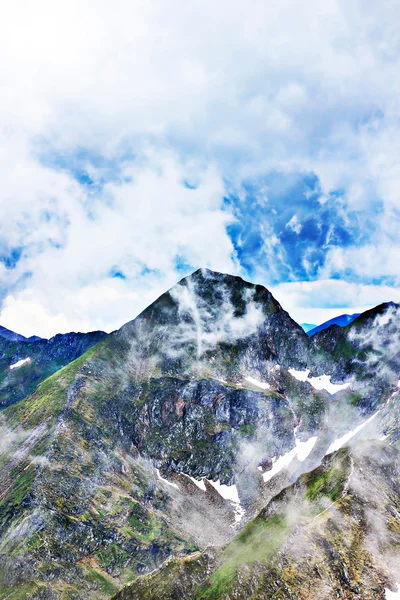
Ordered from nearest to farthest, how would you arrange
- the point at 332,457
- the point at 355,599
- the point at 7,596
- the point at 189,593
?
the point at 355,599 → the point at 189,593 → the point at 332,457 → the point at 7,596

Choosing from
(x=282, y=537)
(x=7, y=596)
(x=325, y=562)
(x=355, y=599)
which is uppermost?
(x=7, y=596)

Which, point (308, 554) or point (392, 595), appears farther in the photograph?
point (308, 554)

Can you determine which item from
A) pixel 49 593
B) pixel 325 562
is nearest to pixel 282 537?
pixel 325 562

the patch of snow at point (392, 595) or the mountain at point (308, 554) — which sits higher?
the mountain at point (308, 554)

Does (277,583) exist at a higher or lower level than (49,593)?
lower

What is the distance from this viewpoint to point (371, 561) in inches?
4811

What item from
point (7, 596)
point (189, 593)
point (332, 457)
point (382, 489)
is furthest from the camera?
point (7, 596)

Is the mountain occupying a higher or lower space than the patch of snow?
higher

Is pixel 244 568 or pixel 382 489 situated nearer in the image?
pixel 244 568

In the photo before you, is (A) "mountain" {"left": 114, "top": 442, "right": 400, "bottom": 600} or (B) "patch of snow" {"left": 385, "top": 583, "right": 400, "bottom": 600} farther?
(A) "mountain" {"left": 114, "top": 442, "right": 400, "bottom": 600}

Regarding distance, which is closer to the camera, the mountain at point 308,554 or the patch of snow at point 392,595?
the patch of snow at point 392,595

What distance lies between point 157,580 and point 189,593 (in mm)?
12032

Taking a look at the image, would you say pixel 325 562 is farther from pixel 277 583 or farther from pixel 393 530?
pixel 393 530

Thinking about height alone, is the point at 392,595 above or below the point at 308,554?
below
